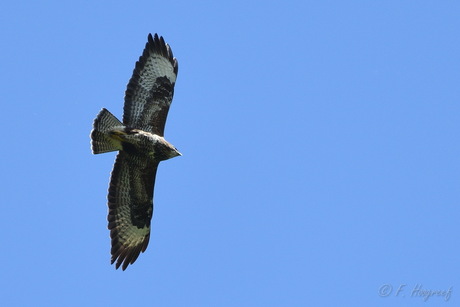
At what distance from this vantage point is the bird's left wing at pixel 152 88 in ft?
43.1

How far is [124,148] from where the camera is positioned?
1309 centimetres

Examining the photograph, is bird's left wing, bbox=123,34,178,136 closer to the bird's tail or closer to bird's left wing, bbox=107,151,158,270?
the bird's tail

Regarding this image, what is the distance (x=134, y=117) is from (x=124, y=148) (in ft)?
1.73

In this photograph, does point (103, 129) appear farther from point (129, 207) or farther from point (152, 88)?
point (129, 207)

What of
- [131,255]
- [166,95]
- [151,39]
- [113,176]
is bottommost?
[131,255]

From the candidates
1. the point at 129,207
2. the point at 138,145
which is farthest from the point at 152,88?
the point at 129,207

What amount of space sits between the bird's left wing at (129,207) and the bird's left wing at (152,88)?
647 millimetres

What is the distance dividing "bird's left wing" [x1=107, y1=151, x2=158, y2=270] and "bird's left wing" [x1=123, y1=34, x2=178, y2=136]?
0.65 metres

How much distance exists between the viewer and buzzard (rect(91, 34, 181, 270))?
12875 mm

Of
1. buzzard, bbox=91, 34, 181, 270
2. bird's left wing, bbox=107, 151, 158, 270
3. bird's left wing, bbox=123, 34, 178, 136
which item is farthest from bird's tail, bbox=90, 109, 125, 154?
bird's left wing, bbox=107, 151, 158, 270

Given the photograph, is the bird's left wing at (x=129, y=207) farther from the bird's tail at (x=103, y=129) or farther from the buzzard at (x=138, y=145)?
the bird's tail at (x=103, y=129)

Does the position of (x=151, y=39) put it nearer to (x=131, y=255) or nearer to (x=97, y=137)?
(x=97, y=137)

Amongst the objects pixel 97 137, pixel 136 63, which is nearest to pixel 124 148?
pixel 97 137

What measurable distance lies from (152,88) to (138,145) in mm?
1025
